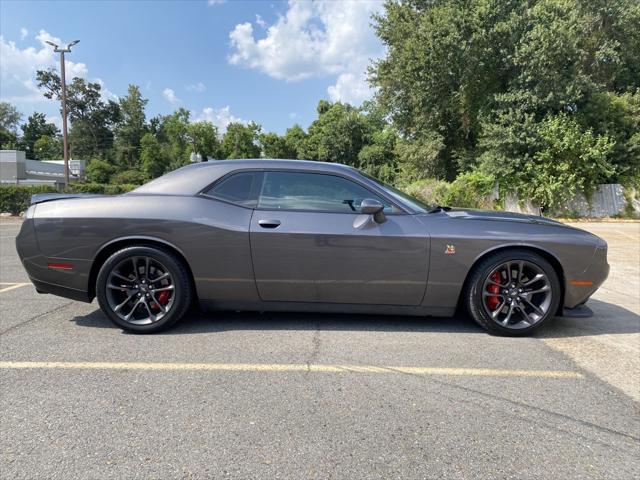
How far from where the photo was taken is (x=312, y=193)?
147 inches

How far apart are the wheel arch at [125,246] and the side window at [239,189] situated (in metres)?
0.59

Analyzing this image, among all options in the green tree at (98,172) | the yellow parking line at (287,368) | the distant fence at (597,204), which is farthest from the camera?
the green tree at (98,172)

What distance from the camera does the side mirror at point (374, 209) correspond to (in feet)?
11.4

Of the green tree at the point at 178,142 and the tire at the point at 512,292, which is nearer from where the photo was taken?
the tire at the point at 512,292

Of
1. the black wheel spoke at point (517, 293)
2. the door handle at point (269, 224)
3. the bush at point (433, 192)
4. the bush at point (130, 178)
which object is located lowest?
the black wheel spoke at point (517, 293)

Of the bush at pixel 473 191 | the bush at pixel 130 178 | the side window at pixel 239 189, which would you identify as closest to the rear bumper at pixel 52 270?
the side window at pixel 239 189

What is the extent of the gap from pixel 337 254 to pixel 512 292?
5.20ft

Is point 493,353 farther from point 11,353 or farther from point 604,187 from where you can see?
point 604,187

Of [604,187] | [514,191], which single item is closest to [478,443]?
[514,191]

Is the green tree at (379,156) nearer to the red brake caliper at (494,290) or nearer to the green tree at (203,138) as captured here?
the green tree at (203,138)

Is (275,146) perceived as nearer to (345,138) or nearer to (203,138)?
(203,138)

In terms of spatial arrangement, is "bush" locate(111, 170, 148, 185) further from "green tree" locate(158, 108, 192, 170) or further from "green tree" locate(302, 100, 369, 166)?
"green tree" locate(302, 100, 369, 166)

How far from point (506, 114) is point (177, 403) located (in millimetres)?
18902

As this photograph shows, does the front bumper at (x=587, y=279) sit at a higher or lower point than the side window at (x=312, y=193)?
lower
